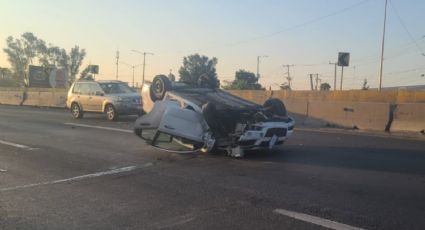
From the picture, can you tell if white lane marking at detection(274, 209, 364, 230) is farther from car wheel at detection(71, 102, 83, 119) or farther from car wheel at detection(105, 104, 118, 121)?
car wheel at detection(71, 102, 83, 119)

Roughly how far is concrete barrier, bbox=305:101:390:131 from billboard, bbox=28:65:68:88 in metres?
49.2

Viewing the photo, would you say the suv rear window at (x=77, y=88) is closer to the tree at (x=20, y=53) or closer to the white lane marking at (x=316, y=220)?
the white lane marking at (x=316, y=220)

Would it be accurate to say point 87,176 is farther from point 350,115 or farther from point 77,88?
point 77,88

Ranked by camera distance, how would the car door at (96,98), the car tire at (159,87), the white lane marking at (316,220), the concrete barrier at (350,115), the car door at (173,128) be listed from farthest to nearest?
the car door at (96,98) → the concrete barrier at (350,115) → the car tire at (159,87) → the car door at (173,128) → the white lane marking at (316,220)

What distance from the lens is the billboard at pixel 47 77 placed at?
62.9 meters

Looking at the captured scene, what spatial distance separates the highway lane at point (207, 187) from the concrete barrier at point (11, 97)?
28.2 metres

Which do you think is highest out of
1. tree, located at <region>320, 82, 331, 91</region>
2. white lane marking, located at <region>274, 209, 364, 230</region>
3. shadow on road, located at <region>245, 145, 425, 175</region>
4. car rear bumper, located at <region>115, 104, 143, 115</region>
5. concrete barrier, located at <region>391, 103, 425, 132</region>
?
tree, located at <region>320, 82, 331, 91</region>

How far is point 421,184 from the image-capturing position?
728 cm

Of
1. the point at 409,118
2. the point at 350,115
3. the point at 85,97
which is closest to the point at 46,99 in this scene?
the point at 85,97

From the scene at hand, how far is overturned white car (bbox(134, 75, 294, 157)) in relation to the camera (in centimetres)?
948

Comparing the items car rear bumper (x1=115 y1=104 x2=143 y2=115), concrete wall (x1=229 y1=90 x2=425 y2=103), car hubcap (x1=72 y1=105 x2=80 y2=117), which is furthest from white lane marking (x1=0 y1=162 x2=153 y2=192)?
concrete wall (x1=229 y1=90 x2=425 y2=103)

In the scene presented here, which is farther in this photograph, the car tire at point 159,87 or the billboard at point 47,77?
the billboard at point 47,77

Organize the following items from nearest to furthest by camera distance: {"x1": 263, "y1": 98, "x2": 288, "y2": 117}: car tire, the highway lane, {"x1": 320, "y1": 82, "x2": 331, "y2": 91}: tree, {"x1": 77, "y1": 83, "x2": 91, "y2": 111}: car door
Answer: the highway lane < {"x1": 263, "y1": 98, "x2": 288, "y2": 117}: car tire < {"x1": 77, "y1": 83, "x2": 91, "y2": 111}: car door < {"x1": 320, "y1": 82, "x2": 331, "y2": 91}: tree

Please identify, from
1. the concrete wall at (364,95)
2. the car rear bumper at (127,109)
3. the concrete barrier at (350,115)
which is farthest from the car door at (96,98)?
the concrete wall at (364,95)
